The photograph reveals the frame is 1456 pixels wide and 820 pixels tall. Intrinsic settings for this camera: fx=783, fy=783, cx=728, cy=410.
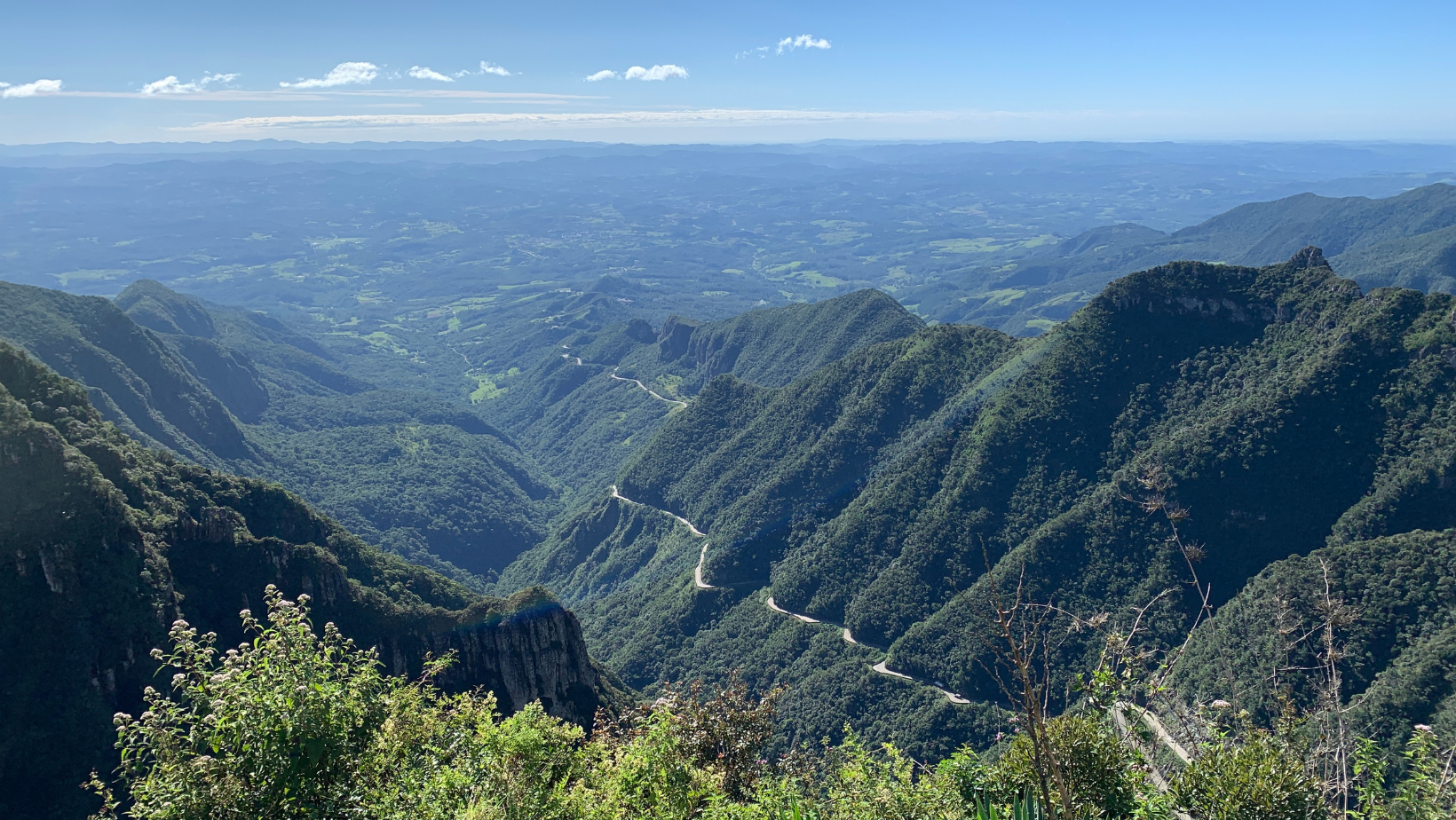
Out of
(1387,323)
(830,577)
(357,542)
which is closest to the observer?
(357,542)

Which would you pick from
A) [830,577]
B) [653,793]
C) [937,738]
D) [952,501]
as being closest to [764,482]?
[830,577]

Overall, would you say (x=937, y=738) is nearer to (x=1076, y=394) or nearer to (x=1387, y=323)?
(x=1076, y=394)

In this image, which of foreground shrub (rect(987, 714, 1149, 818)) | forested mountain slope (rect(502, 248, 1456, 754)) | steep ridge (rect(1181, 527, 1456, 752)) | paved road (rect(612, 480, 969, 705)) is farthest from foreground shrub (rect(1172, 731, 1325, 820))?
paved road (rect(612, 480, 969, 705))

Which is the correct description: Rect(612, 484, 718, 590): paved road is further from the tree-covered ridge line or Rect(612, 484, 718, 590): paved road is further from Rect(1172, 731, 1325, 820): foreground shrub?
Rect(1172, 731, 1325, 820): foreground shrub

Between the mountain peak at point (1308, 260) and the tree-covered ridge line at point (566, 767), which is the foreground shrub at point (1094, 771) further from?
the mountain peak at point (1308, 260)

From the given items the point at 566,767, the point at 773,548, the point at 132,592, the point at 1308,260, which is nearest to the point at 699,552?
the point at 773,548

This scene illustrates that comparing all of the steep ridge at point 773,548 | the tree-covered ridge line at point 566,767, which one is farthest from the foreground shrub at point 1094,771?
the steep ridge at point 773,548
